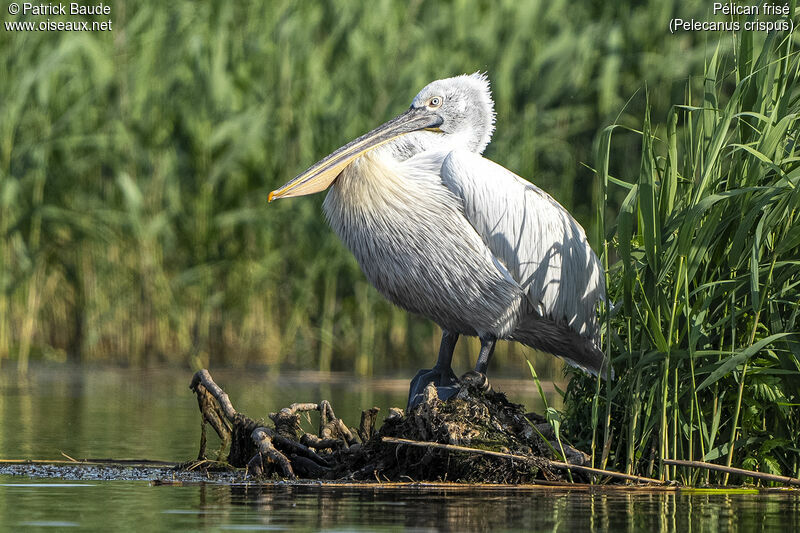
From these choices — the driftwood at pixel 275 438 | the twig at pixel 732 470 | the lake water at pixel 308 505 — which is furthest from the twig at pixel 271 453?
the twig at pixel 732 470

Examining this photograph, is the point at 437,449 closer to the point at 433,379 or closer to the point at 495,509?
the point at 495,509

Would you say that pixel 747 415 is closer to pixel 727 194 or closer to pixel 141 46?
pixel 727 194

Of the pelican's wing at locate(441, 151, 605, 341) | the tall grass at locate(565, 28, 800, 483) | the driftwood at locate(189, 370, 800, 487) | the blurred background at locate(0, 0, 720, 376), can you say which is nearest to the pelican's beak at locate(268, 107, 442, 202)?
the pelican's wing at locate(441, 151, 605, 341)

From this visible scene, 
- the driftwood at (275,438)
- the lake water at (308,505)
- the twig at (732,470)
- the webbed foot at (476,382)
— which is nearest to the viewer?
the lake water at (308,505)

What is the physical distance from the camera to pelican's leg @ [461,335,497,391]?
578 centimetres

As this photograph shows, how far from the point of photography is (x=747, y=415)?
527cm

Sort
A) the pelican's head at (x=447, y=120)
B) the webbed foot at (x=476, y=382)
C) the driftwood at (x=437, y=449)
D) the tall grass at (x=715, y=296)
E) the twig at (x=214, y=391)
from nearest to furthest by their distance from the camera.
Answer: the tall grass at (x=715, y=296)
the driftwood at (x=437, y=449)
the webbed foot at (x=476, y=382)
the twig at (x=214, y=391)
the pelican's head at (x=447, y=120)

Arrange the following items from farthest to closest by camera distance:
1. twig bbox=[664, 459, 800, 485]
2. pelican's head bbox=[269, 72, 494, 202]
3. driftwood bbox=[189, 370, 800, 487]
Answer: pelican's head bbox=[269, 72, 494, 202], driftwood bbox=[189, 370, 800, 487], twig bbox=[664, 459, 800, 485]

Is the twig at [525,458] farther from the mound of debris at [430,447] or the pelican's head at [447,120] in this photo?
the pelican's head at [447,120]

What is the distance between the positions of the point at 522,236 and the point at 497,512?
94.5 inches

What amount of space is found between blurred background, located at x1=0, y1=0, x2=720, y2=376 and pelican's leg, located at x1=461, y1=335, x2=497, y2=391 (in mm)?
4744

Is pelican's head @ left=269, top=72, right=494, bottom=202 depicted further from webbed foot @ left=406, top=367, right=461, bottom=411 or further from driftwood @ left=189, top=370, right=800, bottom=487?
driftwood @ left=189, top=370, right=800, bottom=487

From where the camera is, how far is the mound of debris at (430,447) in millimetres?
5301

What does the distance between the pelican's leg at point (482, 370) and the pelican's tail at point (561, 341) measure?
1.03 ft
